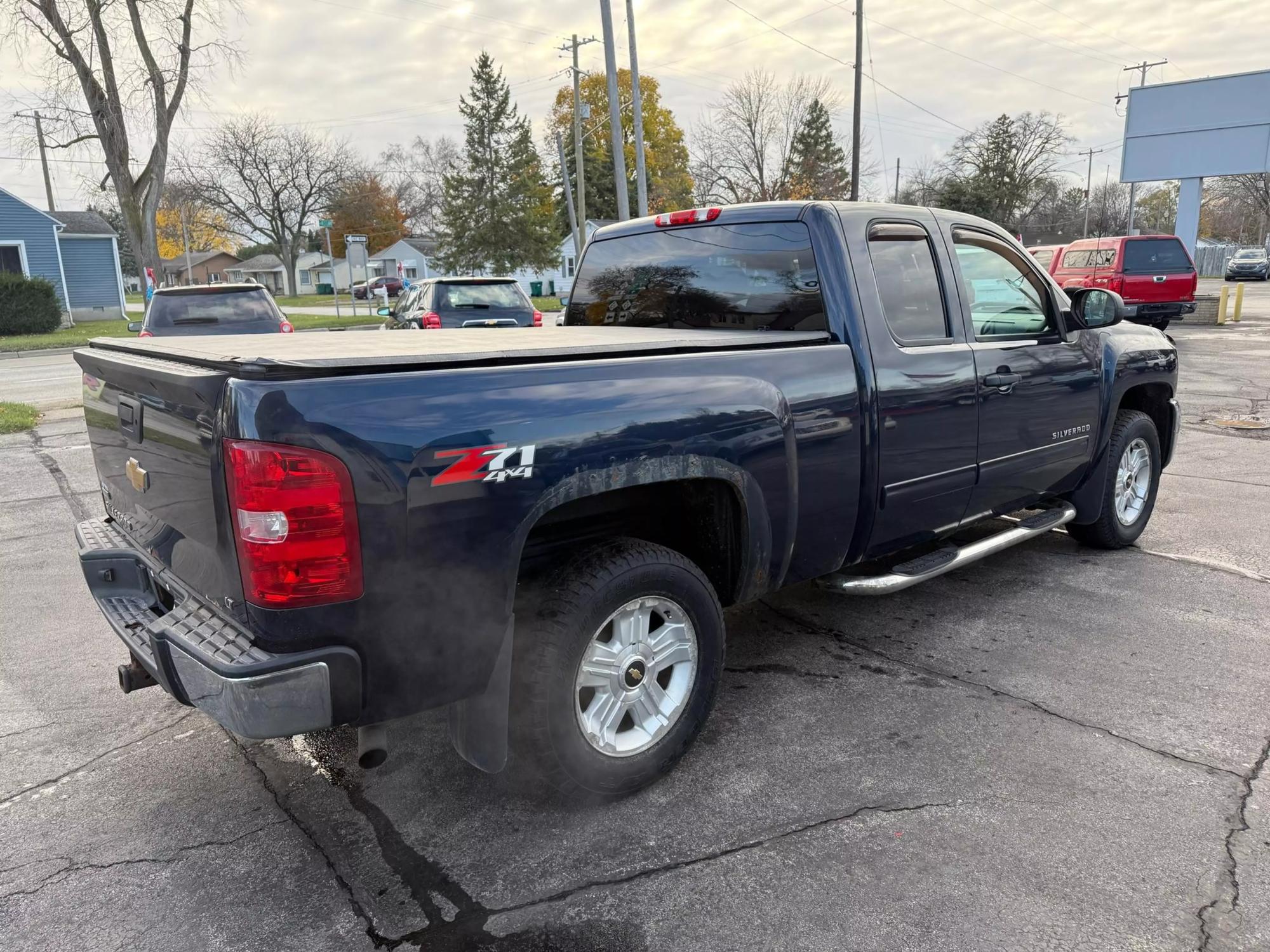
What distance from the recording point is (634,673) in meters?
2.96

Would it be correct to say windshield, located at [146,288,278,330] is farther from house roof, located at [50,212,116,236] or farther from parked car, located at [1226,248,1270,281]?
parked car, located at [1226,248,1270,281]

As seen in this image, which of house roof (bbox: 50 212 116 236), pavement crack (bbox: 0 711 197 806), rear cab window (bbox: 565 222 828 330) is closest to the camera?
pavement crack (bbox: 0 711 197 806)

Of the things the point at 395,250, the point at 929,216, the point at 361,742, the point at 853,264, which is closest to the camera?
the point at 361,742

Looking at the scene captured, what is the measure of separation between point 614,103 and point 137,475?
19.7 metres

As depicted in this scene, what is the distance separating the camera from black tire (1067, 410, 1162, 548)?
5.22 m

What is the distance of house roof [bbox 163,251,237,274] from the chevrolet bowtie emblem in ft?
344

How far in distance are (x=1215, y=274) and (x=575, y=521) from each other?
6653 centimetres

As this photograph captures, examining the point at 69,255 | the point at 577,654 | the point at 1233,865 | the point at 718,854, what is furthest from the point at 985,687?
the point at 69,255

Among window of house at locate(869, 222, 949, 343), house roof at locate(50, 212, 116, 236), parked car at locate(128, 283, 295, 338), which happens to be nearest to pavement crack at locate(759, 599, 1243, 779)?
window of house at locate(869, 222, 949, 343)

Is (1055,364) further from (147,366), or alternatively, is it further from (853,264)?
(147,366)

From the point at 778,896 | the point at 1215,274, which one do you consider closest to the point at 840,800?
the point at 778,896

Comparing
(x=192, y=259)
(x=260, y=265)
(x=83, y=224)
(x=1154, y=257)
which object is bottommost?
(x=1154, y=257)

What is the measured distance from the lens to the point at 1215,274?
56875mm

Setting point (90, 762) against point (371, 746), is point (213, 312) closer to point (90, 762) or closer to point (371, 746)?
point (90, 762)
